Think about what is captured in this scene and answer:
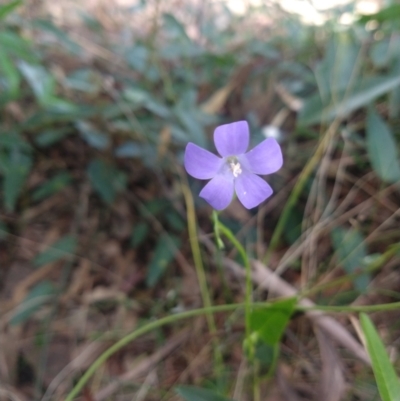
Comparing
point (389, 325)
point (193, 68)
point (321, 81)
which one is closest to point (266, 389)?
point (389, 325)

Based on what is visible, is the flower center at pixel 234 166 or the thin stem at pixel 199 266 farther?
the thin stem at pixel 199 266

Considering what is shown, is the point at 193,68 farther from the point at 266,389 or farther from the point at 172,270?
the point at 266,389

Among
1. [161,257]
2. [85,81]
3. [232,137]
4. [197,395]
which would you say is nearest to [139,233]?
[161,257]

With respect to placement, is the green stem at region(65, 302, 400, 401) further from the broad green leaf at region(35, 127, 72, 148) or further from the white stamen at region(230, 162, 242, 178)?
the broad green leaf at region(35, 127, 72, 148)

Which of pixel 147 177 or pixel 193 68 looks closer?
pixel 147 177

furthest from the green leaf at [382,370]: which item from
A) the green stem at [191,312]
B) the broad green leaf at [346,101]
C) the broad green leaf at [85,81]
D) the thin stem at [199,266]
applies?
the broad green leaf at [85,81]

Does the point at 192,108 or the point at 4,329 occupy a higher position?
the point at 192,108

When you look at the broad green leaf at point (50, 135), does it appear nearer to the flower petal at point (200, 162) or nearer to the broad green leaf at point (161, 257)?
the broad green leaf at point (161, 257)
